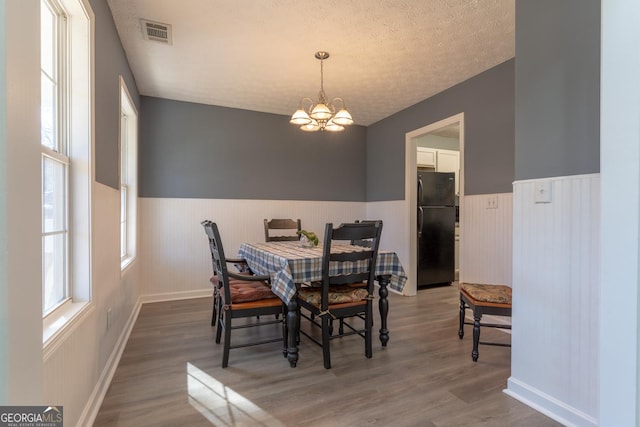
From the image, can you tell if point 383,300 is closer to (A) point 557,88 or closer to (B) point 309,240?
(B) point 309,240

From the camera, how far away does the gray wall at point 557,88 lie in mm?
1590

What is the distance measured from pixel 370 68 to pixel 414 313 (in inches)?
105

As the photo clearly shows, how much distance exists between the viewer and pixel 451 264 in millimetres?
4797

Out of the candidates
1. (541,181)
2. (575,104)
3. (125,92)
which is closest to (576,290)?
(541,181)

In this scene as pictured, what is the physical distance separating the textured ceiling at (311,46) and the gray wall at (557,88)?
0.59 meters

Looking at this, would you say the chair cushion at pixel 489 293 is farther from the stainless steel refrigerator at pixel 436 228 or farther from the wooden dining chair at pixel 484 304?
the stainless steel refrigerator at pixel 436 228

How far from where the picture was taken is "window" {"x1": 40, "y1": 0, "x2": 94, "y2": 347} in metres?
1.52

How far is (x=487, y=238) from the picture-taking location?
323 centimetres

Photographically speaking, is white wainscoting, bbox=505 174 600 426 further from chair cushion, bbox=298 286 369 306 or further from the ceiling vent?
the ceiling vent

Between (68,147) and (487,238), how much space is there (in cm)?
350

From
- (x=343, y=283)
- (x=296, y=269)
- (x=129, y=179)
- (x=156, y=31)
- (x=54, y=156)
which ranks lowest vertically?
(x=343, y=283)

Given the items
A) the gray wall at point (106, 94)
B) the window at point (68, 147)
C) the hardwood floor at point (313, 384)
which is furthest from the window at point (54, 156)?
the hardwood floor at point (313, 384)

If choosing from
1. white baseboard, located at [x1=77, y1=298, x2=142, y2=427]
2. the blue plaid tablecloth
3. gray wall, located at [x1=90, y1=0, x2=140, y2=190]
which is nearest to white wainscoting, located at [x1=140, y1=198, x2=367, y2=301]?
white baseboard, located at [x1=77, y1=298, x2=142, y2=427]

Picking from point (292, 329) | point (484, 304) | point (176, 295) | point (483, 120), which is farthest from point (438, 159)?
point (176, 295)
